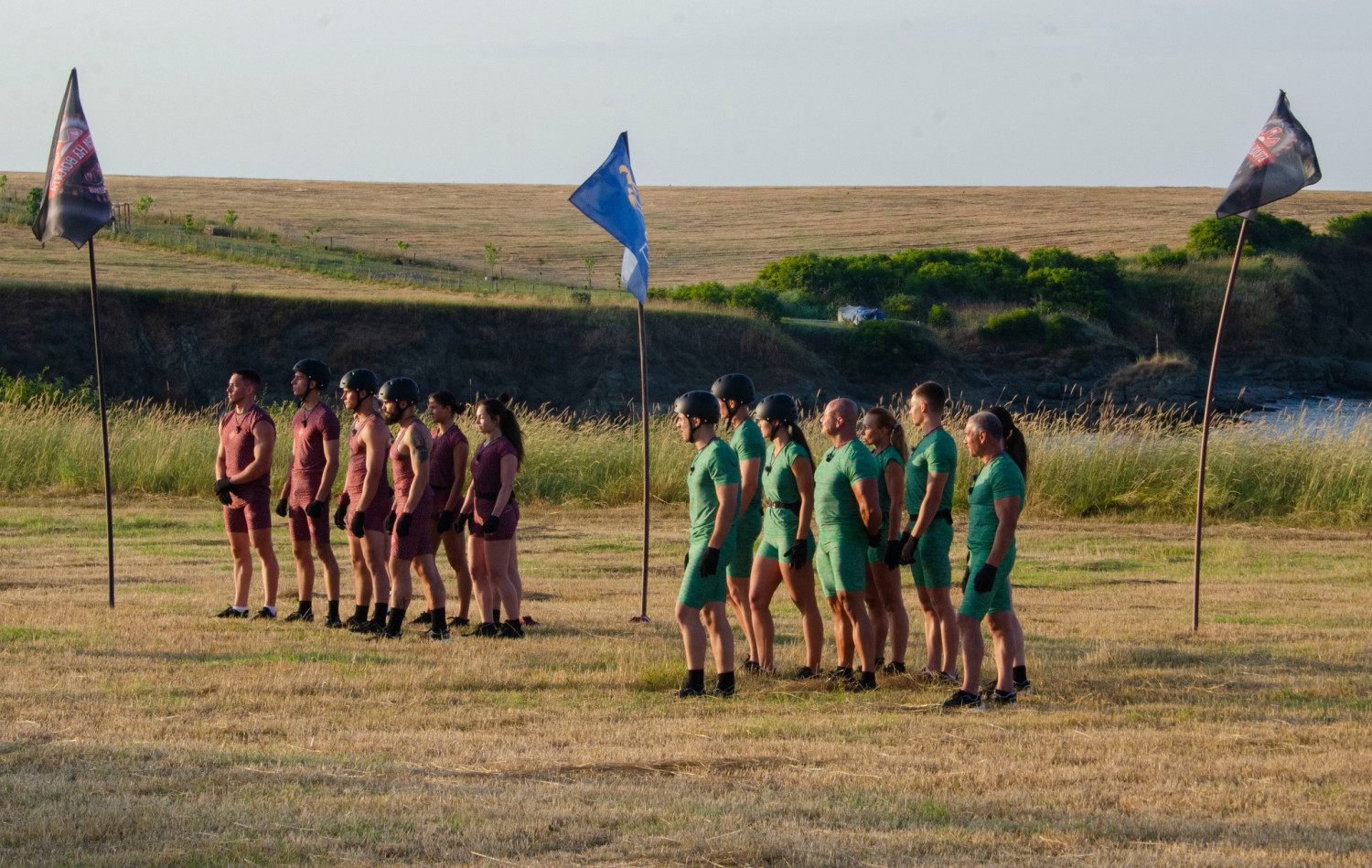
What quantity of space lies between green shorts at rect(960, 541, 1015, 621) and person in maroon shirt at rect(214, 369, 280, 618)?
5.58 meters

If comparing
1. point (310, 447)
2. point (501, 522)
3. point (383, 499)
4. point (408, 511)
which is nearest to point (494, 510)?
point (501, 522)

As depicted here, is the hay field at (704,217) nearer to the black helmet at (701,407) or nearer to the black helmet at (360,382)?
the black helmet at (360,382)

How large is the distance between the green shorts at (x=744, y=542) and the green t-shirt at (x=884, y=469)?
76 cm

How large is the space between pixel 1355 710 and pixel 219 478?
8.07 metres

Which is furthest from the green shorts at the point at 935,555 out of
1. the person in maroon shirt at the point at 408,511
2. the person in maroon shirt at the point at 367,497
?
the person in maroon shirt at the point at 367,497

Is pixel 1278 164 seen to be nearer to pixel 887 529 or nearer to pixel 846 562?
pixel 887 529

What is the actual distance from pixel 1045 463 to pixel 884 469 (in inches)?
491

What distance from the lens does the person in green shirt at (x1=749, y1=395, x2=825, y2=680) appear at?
872 cm

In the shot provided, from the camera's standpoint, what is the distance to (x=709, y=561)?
27.3 ft

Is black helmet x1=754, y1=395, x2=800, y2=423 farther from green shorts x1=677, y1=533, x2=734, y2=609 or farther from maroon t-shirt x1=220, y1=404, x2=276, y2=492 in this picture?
maroon t-shirt x1=220, y1=404, x2=276, y2=492

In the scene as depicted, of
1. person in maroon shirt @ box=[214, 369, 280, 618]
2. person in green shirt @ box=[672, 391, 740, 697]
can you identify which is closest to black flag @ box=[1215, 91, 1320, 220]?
person in green shirt @ box=[672, 391, 740, 697]

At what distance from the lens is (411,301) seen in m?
50.5

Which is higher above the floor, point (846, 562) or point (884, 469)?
point (884, 469)

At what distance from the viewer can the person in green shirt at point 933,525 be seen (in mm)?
8625
